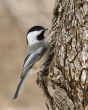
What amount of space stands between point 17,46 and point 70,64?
4282 mm

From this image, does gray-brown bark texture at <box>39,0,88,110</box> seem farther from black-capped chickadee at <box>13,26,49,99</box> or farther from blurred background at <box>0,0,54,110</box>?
blurred background at <box>0,0,54,110</box>

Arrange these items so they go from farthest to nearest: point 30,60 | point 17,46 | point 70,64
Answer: point 17,46
point 30,60
point 70,64

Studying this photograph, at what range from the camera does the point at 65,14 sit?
3.04 m

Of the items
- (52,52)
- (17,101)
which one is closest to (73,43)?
(52,52)

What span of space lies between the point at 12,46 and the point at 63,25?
4141 millimetres

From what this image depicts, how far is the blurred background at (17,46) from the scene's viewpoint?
646cm

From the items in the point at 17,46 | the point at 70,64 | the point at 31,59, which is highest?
the point at 70,64

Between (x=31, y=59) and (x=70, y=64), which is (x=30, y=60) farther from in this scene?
(x=70, y=64)

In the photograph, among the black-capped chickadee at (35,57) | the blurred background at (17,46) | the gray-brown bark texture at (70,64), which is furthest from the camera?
the blurred background at (17,46)

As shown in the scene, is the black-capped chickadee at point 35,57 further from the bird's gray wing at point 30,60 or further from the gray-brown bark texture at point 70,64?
the gray-brown bark texture at point 70,64

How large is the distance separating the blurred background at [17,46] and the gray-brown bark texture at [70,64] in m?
3.26

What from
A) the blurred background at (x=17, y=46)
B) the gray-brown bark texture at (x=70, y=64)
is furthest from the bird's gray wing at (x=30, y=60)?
the blurred background at (x=17, y=46)

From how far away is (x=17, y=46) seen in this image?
712 centimetres

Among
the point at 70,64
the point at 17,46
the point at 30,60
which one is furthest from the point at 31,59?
the point at 17,46
